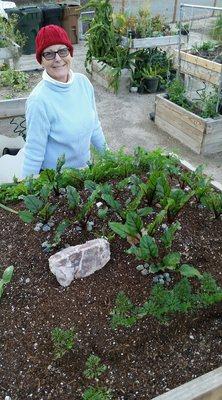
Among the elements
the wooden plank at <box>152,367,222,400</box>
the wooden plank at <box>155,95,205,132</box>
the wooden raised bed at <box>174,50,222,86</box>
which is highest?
the wooden raised bed at <box>174,50,222,86</box>

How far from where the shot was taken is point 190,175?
2.50 metres

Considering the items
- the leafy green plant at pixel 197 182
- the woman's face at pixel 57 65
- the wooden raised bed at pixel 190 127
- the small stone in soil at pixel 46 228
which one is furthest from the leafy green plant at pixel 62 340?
the wooden raised bed at pixel 190 127

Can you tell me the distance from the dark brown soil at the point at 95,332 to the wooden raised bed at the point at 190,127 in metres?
3.59

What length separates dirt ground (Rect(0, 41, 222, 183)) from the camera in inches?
220

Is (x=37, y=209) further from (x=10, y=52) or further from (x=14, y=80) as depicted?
(x=10, y=52)

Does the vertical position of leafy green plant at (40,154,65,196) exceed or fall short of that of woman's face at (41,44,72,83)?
it falls short

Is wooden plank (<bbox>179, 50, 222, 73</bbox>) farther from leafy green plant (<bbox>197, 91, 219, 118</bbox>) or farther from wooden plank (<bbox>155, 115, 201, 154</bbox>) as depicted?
wooden plank (<bbox>155, 115, 201, 154</bbox>)

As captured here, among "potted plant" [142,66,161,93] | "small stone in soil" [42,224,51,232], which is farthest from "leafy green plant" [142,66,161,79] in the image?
"small stone in soil" [42,224,51,232]

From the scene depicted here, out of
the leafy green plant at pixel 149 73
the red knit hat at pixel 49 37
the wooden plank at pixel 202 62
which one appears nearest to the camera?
the red knit hat at pixel 49 37

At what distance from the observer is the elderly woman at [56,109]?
2.61 meters

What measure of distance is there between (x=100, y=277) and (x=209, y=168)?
147 inches

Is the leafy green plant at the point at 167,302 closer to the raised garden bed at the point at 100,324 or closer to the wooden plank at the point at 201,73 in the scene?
→ the raised garden bed at the point at 100,324

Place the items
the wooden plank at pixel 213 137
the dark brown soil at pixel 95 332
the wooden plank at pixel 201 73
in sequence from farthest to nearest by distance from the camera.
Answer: the wooden plank at pixel 201 73, the wooden plank at pixel 213 137, the dark brown soil at pixel 95 332

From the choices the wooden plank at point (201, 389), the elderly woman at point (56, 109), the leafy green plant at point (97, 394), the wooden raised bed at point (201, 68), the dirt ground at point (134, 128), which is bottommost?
the dirt ground at point (134, 128)
